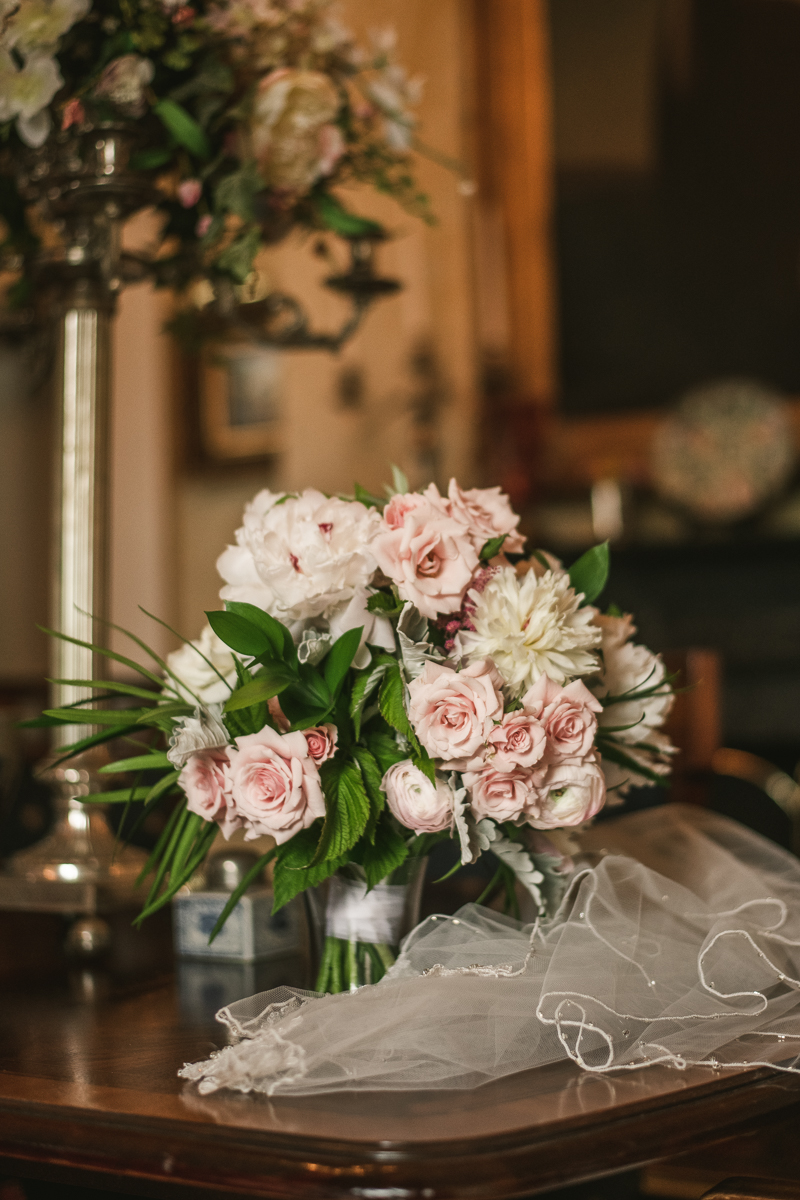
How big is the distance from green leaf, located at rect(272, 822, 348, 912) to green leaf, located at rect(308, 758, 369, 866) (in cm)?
1

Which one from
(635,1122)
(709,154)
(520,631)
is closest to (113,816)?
(520,631)

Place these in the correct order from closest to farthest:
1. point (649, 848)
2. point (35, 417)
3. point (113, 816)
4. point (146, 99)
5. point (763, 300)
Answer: point (649, 848) → point (146, 99) → point (113, 816) → point (763, 300) → point (35, 417)

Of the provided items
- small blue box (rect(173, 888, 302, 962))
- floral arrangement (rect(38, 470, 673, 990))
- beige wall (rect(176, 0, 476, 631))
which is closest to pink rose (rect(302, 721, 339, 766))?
floral arrangement (rect(38, 470, 673, 990))

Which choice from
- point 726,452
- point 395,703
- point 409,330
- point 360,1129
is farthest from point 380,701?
point 409,330

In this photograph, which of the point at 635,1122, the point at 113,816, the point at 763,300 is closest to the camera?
the point at 635,1122

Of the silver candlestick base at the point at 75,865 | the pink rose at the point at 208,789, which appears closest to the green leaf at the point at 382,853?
the pink rose at the point at 208,789

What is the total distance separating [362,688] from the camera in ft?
3.22

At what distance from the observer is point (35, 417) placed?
4852mm

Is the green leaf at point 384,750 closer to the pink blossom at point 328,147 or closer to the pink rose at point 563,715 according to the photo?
the pink rose at point 563,715

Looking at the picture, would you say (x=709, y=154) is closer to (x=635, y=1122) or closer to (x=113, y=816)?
(x=113, y=816)

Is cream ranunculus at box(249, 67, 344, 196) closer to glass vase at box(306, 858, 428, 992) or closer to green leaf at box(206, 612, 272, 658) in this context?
green leaf at box(206, 612, 272, 658)

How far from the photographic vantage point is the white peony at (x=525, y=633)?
958 mm

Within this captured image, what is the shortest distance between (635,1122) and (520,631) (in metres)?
0.37

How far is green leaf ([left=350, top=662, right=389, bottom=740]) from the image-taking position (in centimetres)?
98
